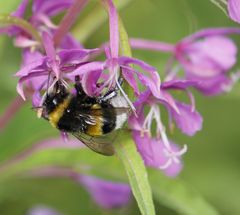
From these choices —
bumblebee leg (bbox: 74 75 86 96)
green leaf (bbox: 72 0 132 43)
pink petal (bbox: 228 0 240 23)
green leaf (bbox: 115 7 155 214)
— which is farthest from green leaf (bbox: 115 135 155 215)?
green leaf (bbox: 72 0 132 43)

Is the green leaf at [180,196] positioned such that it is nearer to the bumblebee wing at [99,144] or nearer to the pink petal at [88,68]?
the bumblebee wing at [99,144]

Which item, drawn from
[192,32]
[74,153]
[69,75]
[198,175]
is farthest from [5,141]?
[198,175]

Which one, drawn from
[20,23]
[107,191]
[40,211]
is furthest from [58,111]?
[40,211]

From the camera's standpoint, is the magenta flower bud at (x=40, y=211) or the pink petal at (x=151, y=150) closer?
the pink petal at (x=151, y=150)

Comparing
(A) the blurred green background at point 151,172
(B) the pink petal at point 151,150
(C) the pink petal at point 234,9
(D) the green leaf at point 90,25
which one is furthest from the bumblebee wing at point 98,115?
(D) the green leaf at point 90,25

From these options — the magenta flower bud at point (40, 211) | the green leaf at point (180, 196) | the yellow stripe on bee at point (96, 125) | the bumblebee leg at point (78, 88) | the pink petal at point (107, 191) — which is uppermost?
the bumblebee leg at point (78, 88)

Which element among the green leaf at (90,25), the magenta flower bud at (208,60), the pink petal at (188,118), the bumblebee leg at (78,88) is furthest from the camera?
the green leaf at (90,25)

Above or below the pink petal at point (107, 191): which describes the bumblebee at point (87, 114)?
above

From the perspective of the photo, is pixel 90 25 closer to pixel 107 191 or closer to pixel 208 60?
pixel 208 60
